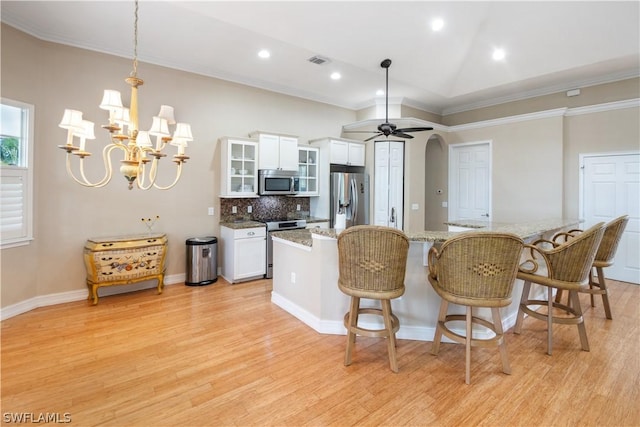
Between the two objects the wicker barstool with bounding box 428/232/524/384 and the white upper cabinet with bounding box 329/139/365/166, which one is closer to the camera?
the wicker barstool with bounding box 428/232/524/384

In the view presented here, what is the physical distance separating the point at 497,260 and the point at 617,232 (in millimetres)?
2236

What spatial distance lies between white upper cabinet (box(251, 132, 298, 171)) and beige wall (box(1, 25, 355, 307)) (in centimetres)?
45

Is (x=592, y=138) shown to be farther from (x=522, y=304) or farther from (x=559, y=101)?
(x=522, y=304)

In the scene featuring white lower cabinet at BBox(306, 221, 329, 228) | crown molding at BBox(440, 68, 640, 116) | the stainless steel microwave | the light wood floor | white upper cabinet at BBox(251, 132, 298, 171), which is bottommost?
the light wood floor

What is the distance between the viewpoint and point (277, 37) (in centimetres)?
379

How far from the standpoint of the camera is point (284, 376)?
2326 mm

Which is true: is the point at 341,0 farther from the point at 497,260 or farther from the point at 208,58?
the point at 497,260

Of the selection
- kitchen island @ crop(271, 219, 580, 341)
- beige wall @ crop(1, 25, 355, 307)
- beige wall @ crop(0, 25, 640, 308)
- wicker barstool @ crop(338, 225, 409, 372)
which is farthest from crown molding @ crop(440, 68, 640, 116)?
wicker barstool @ crop(338, 225, 409, 372)

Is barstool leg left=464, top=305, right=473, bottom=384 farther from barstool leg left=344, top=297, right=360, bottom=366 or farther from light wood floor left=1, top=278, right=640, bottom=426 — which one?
barstool leg left=344, top=297, right=360, bottom=366

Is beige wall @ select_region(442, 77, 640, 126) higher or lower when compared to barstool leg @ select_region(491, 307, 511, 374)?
higher

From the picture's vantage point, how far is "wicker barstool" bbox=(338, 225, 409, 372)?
7.36 feet

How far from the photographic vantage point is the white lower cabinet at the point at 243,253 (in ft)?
15.1

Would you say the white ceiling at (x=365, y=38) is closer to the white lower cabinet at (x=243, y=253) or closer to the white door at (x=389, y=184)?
the white door at (x=389, y=184)

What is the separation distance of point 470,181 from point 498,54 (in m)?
2.53
